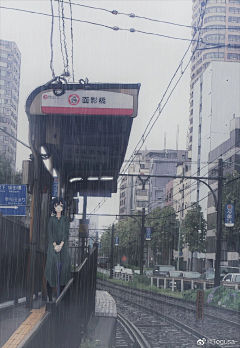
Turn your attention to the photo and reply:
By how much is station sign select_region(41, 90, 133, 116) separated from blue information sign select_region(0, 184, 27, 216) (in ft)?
22.4

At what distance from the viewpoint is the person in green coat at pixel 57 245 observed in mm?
6773

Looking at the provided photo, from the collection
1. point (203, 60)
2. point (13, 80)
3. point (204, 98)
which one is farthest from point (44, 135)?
point (203, 60)

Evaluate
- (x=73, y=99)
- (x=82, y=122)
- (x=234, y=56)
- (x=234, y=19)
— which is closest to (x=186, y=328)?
(x=82, y=122)

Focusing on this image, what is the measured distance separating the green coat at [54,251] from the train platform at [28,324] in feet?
1.89

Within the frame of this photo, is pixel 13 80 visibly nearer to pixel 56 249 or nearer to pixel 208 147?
pixel 208 147

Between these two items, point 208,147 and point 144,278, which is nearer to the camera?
point 144,278

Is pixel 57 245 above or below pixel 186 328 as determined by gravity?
above

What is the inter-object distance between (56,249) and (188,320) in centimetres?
913

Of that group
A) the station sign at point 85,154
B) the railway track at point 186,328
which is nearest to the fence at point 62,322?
the station sign at point 85,154

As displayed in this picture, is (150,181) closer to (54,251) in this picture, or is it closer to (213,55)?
(213,55)

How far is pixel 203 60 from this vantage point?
3755 inches

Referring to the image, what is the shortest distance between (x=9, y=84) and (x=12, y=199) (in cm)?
6539

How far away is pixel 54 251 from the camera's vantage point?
681 cm

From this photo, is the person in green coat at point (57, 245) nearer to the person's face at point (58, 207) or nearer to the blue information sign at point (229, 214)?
the person's face at point (58, 207)
